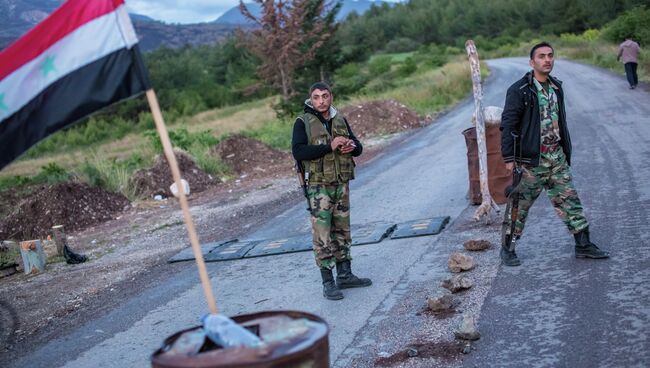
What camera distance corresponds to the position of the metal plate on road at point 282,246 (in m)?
8.52

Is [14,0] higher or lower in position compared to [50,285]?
higher

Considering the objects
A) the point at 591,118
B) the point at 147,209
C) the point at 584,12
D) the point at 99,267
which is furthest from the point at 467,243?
the point at 584,12

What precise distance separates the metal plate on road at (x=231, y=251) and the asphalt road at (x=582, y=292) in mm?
3308

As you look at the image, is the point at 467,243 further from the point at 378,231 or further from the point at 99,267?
the point at 99,267

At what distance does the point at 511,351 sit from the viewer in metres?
4.74

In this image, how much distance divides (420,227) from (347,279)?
2296mm

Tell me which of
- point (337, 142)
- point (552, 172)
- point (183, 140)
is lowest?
point (552, 172)

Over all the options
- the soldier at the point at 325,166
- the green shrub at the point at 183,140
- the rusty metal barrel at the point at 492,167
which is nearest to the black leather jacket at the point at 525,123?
the soldier at the point at 325,166

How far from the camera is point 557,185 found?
645 cm

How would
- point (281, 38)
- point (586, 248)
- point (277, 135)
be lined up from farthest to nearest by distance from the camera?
point (281, 38) → point (277, 135) → point (586, 248)

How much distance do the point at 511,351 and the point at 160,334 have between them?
2917 mm

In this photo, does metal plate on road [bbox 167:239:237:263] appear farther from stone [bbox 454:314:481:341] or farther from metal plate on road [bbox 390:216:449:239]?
stone [bbox 454:314:481:341]

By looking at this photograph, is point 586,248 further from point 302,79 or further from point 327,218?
point 302,79

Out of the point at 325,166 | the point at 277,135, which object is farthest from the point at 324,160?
the point at 277,135
